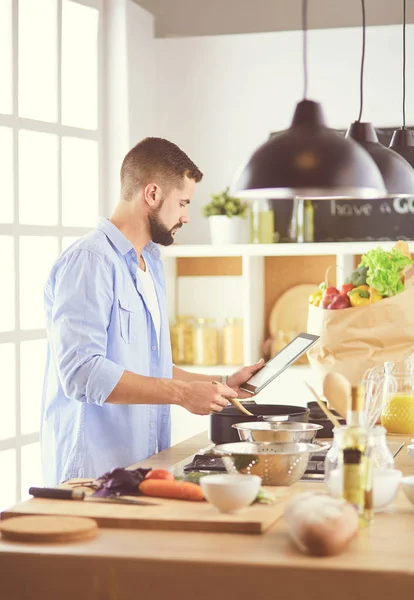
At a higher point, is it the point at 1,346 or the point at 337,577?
the point at 1,346

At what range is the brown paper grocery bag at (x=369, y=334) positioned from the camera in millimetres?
3402

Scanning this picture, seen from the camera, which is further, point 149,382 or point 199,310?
point 199,310

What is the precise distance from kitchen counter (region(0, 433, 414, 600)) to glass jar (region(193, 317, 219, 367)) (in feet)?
10.5

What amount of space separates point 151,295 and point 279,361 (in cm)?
54

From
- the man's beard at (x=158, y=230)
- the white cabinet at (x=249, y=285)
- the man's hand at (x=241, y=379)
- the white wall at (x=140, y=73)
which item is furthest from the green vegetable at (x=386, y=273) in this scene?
the white wall at (x=140, y=73)

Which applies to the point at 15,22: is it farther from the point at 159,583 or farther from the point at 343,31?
the point at 159,583

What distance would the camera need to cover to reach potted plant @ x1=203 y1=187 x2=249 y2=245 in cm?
489

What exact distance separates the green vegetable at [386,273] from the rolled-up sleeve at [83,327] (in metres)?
1.06

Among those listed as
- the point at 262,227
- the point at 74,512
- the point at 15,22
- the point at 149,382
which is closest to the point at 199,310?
the point at 262,227

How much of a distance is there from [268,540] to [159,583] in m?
0.23

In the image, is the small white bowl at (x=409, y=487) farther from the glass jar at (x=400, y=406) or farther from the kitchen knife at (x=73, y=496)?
the glass jar at (x=400, y=406)

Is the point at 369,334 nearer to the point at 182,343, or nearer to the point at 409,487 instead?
the point at 409,487

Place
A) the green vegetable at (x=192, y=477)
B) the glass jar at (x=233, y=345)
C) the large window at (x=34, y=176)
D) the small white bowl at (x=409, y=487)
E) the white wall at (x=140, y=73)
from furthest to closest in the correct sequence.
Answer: the glass jar at (x=233, y=345), the white wall at (x=140, y=73), the large window at (x=34, y=176), the green vegetable at (x=192, y=477), the small white bowl at (x=409, y=487)

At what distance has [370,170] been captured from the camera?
2277 millimetres
